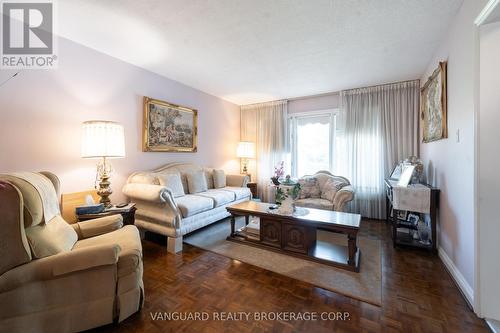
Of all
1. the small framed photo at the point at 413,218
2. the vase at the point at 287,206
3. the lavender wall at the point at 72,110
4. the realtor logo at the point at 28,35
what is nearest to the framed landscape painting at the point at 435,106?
the small framed photo at the point at 413,218

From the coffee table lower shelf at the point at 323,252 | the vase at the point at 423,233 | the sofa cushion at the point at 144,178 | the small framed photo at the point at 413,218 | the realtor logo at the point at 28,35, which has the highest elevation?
the realtor logo at the point at 28,35

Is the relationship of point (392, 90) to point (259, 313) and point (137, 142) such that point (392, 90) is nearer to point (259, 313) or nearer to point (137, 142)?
point (259, 313)

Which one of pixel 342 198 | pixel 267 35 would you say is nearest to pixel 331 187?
pixel 342 198

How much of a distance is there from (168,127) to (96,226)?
6.90ft

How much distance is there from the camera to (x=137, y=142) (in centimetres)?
319

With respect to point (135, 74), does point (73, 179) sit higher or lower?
lower

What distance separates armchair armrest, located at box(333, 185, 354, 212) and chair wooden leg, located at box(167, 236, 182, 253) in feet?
7.44

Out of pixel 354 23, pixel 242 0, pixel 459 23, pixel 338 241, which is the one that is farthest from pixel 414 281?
pixel 242 0

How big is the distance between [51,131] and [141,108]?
1.17 meters

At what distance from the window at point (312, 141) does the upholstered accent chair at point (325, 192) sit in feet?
1.90

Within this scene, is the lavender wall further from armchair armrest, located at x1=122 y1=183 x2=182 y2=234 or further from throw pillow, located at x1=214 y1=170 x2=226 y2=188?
throw pillow, located at x1=214 y1=170 x2=226 y2=188

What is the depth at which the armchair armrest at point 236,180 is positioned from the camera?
4360 millimetres

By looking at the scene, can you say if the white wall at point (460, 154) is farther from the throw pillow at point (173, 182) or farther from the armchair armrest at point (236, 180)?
the throw pillow at point (173, 182)

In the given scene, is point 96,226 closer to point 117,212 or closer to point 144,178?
point 117,212
